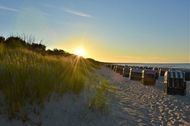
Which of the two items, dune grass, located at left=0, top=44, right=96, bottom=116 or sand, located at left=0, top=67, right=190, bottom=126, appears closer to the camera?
dune grass, located at left=0, top=44, right=96, bottom=116

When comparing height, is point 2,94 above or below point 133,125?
above

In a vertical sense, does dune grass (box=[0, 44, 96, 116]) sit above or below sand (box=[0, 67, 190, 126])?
above

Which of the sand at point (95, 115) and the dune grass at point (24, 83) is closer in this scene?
the dune grass at point (24, 83)

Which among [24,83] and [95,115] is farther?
[95,115]

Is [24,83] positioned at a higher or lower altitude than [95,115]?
higher

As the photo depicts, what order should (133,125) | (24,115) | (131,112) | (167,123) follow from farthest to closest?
1. (131,112)
2. (167,123)
3. (133,125)
4. (24,115)

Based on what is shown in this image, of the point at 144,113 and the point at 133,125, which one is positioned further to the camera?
the point at 144,113

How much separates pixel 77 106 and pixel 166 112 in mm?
3398

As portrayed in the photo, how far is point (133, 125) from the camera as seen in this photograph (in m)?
7.72

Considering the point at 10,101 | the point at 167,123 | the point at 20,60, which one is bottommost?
the point at 167,123

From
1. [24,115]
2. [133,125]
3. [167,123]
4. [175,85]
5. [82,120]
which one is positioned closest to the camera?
[24,115]

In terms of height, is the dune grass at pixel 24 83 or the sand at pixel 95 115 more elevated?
the dune grass at pixel 24 83

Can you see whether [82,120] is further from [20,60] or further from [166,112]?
[166,112]

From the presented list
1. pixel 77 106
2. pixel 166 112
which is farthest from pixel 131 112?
pixel 77 106
